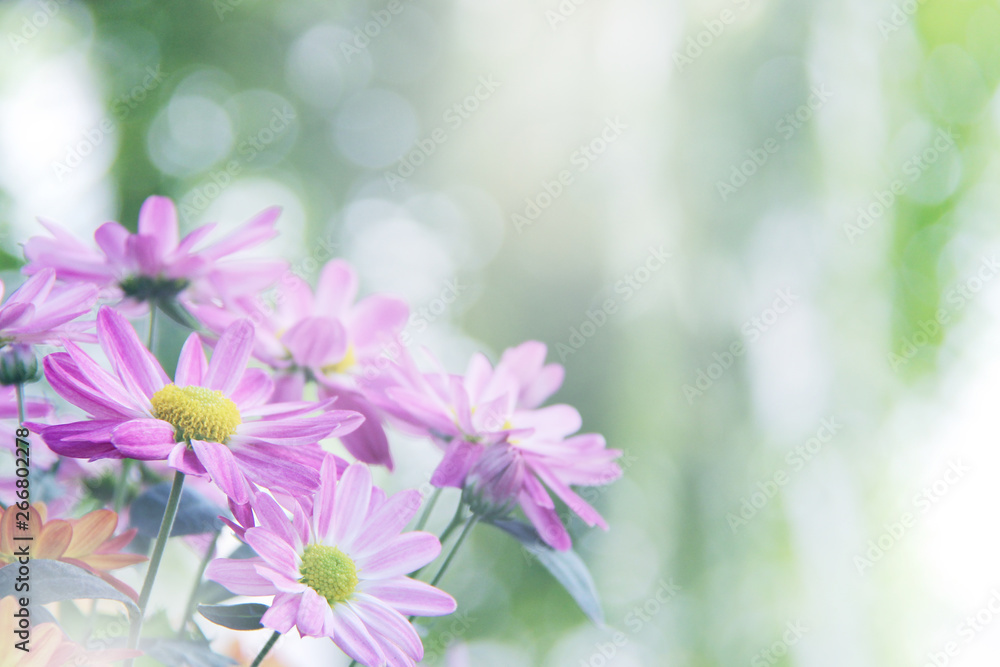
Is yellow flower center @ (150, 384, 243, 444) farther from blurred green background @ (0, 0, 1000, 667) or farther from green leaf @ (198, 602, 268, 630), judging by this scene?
blurred green background @ (0, 0, 1000, 667)

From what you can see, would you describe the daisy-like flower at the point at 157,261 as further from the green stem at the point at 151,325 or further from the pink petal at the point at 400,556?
the pink petal at the point at 400,556

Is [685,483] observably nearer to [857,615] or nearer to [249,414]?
[857,615]

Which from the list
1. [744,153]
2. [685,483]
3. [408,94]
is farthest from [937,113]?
[408,94]

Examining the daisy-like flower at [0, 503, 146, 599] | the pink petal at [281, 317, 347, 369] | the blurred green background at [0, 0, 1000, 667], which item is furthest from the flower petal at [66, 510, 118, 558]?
the blurred green background at [0, 0, 1000, 667]

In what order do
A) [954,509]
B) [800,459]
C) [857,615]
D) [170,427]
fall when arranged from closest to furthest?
[170,427] < [954,509] < [857,615] < [800,459]

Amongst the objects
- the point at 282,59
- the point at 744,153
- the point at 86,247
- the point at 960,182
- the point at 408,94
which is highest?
the point at 960,182

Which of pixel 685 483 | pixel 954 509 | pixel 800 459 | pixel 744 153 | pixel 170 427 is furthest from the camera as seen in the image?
pixel 744 153
